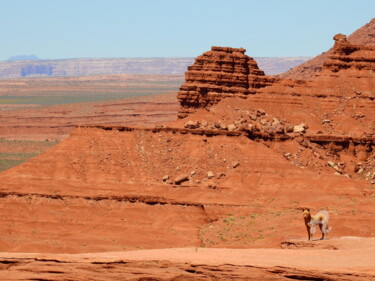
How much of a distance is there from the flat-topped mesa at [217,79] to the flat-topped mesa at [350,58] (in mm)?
7934

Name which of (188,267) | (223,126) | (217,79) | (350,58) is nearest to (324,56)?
(350,58)

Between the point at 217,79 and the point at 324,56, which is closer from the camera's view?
the point at 217,79

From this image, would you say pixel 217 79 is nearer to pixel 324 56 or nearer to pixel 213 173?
pixel 213 173

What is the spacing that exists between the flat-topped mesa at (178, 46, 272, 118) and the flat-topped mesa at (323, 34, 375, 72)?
793 cm

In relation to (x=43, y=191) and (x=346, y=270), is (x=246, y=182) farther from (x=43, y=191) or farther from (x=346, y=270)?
(x=346, y=270)

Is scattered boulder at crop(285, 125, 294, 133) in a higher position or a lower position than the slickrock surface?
lower

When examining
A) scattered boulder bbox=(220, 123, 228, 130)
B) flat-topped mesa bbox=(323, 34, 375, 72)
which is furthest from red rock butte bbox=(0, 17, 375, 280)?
flat-topped mesa bbox=(323, 34, 375, 72)

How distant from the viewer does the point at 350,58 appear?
324 ft

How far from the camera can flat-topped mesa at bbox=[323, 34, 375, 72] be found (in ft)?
323

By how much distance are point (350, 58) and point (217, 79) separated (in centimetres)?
1355

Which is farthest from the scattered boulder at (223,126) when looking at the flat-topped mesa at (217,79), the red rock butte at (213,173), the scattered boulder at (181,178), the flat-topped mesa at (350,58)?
the flat-topped mesa at (350,58)

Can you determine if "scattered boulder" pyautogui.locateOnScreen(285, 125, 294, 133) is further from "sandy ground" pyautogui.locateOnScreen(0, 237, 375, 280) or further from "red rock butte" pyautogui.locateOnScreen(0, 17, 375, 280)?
"sandy ground" pyautogui.locateOnScreen(0, 237, 375, 280)

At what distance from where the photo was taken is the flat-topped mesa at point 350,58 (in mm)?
98375

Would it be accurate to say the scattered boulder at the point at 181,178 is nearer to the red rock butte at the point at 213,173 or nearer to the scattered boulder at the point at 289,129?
the red rock butte at the point at 213,173
